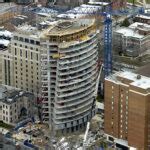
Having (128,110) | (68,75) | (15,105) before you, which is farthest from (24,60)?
(128,110)

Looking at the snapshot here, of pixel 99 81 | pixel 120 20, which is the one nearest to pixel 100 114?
pixel 99 81

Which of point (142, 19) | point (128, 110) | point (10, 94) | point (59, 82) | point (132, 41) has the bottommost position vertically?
point (10, 94)

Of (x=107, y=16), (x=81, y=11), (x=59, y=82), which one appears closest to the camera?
(x=59, y=82)

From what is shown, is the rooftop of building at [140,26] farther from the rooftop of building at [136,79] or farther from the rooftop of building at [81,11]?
the rooftop of building at [136,79]

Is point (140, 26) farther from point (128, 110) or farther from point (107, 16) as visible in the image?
point (128, 110)

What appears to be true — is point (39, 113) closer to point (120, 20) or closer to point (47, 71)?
point (47, 71)

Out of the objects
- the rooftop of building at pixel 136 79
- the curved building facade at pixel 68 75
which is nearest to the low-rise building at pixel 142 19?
the curved building facade at pixel 68 75

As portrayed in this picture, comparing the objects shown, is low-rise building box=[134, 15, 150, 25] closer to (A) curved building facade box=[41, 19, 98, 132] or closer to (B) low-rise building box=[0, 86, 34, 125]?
(A) curved building facade box=[41, 19, 98, 132]
